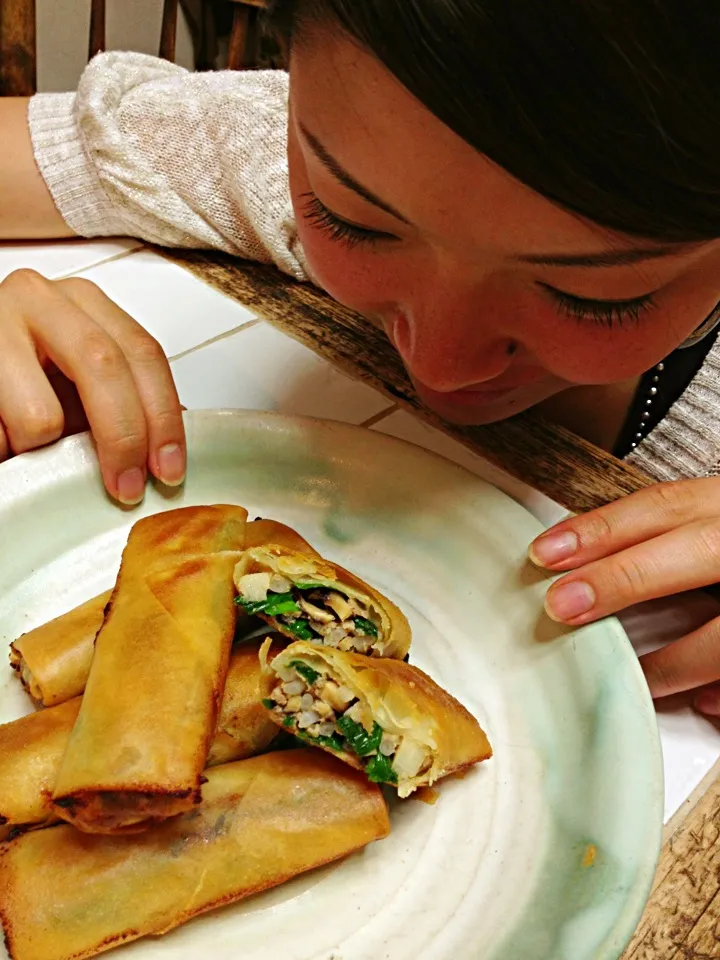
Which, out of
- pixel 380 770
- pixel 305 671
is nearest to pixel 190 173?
pixel 305 671

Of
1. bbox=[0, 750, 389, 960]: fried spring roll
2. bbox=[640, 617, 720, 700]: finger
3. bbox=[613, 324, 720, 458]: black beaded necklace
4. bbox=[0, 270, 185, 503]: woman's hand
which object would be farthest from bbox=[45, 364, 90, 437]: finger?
bbox=[613, 324, 720, 458]: black beaded necklace

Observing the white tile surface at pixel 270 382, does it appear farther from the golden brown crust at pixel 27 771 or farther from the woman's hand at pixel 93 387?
the golden brown crust at pixel 27 771

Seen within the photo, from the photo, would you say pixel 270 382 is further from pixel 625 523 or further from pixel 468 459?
pixel 625 523

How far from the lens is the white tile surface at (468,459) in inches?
43.2

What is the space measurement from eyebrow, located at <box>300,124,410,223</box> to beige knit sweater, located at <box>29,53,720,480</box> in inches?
29.8

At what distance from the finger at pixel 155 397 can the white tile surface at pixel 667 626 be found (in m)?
0.35

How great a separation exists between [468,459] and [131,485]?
483 millimetres

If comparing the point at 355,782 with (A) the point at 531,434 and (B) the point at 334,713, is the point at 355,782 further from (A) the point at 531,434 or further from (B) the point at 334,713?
(A) the point at 531,434

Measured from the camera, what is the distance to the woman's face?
0.60m

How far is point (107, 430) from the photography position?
0.93 meters

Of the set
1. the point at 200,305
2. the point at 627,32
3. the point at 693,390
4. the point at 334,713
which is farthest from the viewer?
the point at 693,390

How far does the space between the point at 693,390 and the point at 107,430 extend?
1127mm

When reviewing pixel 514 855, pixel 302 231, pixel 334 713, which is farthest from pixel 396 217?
pixel 514 855

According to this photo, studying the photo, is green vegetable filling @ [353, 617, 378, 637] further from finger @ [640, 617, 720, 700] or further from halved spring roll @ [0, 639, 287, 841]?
finger @ [640, 617, 720, 700]
